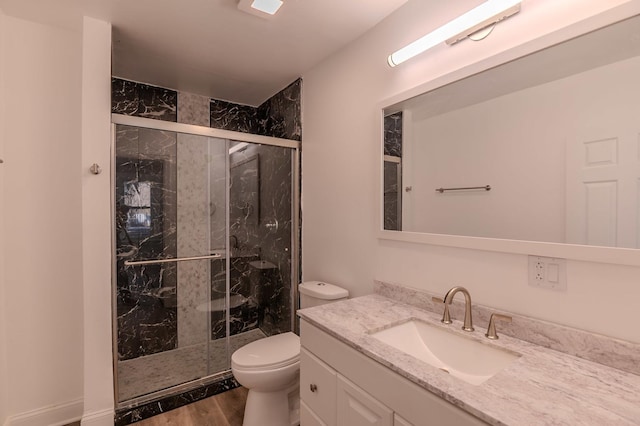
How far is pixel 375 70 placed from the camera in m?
1.77

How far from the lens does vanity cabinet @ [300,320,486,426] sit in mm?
850

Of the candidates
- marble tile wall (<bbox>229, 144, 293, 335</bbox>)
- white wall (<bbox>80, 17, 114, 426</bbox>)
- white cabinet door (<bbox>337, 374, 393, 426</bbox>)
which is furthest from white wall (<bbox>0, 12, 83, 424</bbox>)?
white cabinet door (<bbox>337, 374, 393, 426</bbox>)

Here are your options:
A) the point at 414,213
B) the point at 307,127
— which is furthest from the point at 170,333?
the point at 414,213

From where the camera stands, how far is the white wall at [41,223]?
1.78 meters

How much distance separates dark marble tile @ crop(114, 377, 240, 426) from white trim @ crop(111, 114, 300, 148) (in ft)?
5.74

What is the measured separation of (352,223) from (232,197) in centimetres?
104

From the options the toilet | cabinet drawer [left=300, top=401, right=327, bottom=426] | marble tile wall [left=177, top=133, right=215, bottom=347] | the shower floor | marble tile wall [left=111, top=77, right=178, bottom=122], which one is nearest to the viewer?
cabinet drawer [left=300, top=401, right=327, bottom=426]

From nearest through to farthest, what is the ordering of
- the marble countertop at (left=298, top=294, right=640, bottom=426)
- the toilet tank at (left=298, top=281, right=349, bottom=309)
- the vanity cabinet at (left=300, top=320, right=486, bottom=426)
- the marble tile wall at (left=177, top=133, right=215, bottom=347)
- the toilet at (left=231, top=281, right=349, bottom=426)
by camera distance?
the marble countertop at (left=298, top=294, right=640, bottom=426) < the vanity cabinet at (left=300, top=320, right=486, bottom=426) < the toilet at (left=231, top=281, right=349, bottom=426) < the toilet tank at (left=298, top=281, right=349, bottom=309) < the marble tile wall at (left=177, top=133, right=215, bottom=347)

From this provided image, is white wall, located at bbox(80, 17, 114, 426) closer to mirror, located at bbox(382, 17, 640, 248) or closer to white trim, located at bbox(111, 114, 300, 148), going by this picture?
white trim, located at bbox(111, 114, 300, 148)

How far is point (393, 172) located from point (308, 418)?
1.26 metres

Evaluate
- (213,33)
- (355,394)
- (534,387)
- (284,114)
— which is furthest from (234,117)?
(534,387)

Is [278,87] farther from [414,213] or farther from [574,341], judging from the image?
[574,341]

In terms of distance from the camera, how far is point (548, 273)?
107cm

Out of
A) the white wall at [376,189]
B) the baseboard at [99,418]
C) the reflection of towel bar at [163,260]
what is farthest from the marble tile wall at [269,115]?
the baseboard at [99,418]
